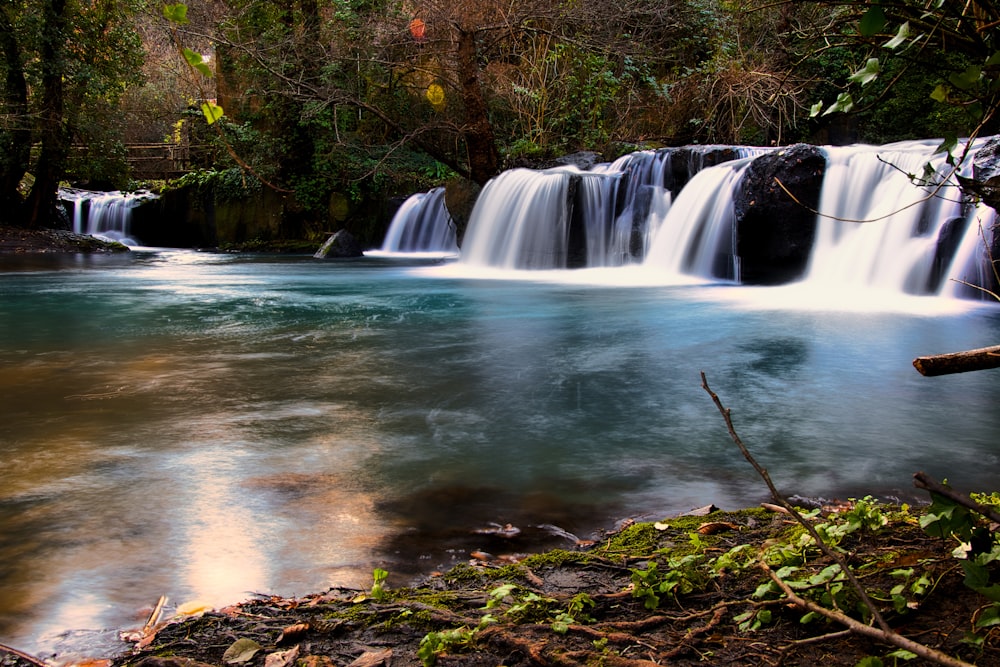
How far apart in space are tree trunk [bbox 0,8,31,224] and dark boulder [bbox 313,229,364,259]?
6624 millimetres

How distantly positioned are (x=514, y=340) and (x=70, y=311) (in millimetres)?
5378

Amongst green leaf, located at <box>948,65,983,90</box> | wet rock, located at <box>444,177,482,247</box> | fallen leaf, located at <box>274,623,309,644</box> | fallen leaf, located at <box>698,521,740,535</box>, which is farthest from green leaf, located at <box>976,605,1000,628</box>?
wet rock, located at <box>444,177,482,247</box>

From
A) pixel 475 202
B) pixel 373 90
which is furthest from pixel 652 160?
pixel 373 90

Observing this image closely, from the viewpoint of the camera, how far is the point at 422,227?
20.5 meters

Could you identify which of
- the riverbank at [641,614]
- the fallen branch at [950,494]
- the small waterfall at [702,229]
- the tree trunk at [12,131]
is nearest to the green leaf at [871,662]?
the riverbank at [641,614]

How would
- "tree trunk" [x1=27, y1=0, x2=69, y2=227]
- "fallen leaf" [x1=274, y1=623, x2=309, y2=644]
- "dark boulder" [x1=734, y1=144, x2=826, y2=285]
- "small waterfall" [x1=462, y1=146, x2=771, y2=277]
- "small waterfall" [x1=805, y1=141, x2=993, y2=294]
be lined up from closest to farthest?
"fallen leaf" [x1=274, y1=623, x2=309, y2=644] < "small waterfall" [x1=805, y1=141, x2=993, y2=294] < "dark boulder" [x1=734, y1=144, x2=826, y2=285] < "small waterfall" [x1=462, y1=146, x2=771, y2=277] < "tree trunk" [x1=27, y1=0, x2=69, y2=227]

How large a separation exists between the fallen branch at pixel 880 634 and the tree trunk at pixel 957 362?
0.49m

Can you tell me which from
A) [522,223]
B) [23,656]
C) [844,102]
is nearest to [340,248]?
[522,223]

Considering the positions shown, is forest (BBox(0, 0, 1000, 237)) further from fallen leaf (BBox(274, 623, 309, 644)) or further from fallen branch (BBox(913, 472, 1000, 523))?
fallen branch (BBox(913, 472, 1000, 523))

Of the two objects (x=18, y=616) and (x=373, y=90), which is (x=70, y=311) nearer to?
(x=18, y=616)

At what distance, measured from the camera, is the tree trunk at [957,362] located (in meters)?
1.59

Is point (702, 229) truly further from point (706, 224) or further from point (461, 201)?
point (461, 201)

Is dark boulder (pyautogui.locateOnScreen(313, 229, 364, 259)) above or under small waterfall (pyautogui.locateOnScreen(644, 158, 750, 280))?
under

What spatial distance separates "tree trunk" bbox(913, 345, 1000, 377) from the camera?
159 centimetres
